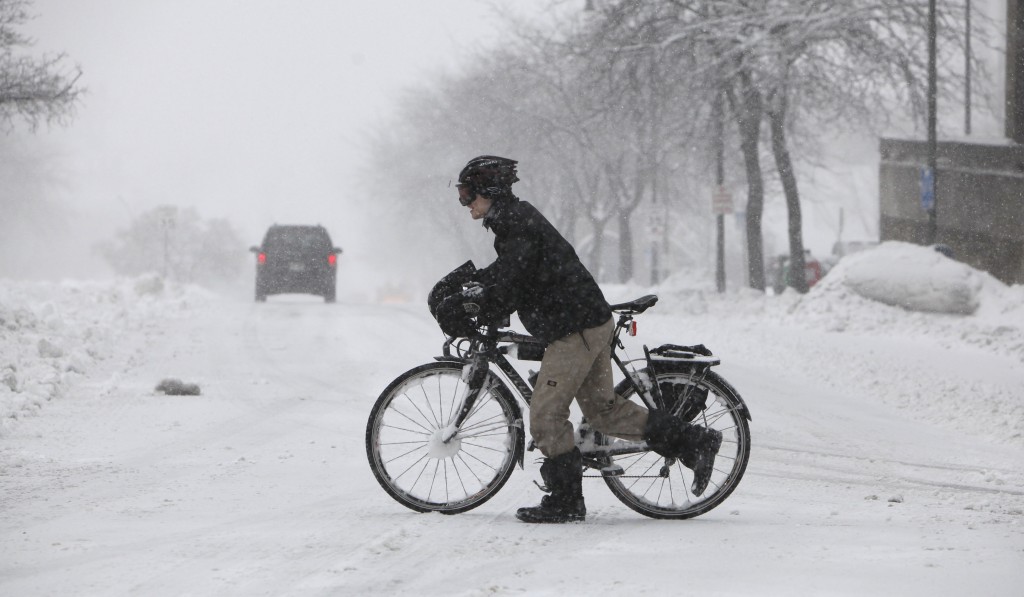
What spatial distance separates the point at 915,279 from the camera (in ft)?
61.4

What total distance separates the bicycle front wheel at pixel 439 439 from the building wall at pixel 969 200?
18.9 meters

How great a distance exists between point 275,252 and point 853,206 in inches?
2778

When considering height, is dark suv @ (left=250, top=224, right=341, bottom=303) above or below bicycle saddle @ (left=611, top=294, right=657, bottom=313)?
below

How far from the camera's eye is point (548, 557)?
190 inches

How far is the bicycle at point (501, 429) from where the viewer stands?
571cm

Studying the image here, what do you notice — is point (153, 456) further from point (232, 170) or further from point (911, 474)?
point (232, 170)

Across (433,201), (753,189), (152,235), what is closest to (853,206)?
(433,201)

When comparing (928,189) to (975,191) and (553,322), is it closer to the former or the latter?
(975,191)

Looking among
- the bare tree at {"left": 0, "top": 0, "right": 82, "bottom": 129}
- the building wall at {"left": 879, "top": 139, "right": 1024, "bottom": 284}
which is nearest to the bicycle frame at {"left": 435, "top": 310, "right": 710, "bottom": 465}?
the bare tree at {"left": 0, "top": 0, "right": 82, "bottom": 129}

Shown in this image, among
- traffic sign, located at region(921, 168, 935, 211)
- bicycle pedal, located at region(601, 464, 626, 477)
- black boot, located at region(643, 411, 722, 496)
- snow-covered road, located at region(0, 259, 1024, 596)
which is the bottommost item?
snow-covered road, located at region(0, 259, 1024, 596)

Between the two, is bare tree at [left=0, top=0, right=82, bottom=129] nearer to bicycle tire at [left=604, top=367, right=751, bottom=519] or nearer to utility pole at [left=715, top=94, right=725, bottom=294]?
utility pole at [left=715, top=94, right=725, bottom=294]

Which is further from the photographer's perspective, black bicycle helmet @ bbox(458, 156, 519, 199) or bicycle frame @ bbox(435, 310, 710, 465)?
bicycle frame @ bbox(435, 310, 710, 465)

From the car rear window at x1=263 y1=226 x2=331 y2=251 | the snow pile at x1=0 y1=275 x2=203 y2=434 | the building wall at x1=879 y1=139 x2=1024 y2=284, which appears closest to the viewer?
the snow pile at x1=0 y1=275 x2=203 y2=434

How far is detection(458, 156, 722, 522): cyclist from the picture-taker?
5.46 m
